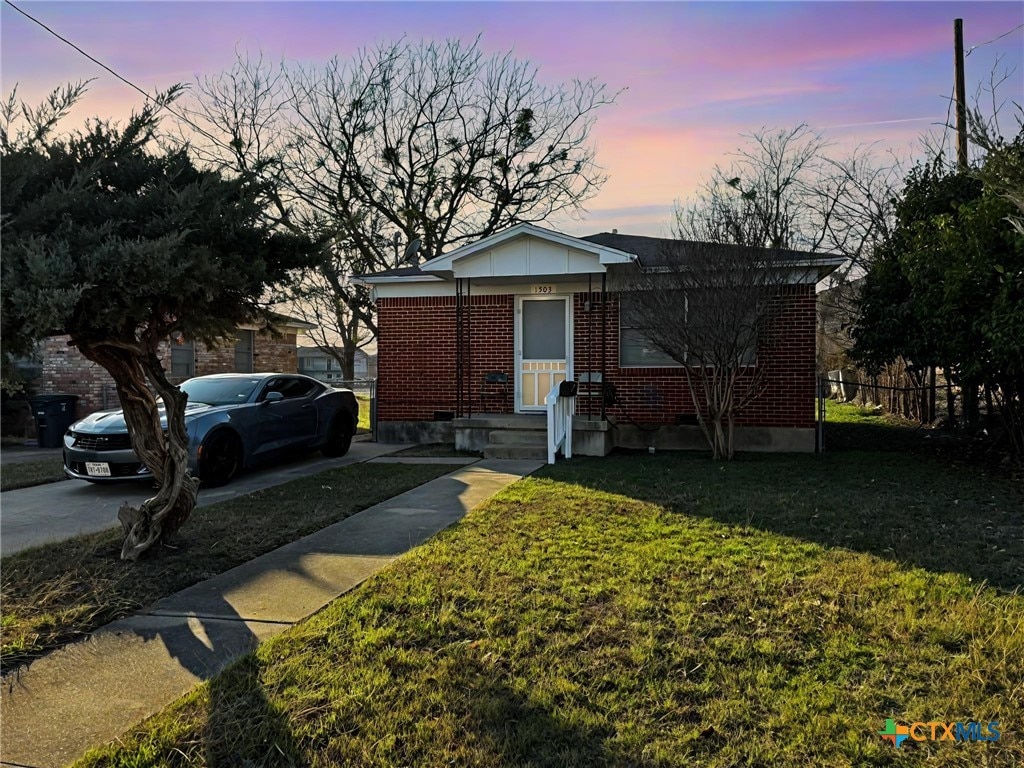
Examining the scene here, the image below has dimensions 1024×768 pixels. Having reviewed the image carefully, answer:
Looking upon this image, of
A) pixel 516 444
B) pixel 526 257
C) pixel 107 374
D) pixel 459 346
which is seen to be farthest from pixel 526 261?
pixel 107 374

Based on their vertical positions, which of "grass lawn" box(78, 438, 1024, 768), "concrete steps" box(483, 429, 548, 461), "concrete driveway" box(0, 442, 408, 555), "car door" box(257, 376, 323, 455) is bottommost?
"concrete driveway" box(0, 442, 408, 555)

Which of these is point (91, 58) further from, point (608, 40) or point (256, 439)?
point (608, 40)

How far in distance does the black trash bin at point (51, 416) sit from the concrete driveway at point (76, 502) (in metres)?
5.73

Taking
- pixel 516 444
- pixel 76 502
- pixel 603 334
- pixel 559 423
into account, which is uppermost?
pixel 603 334

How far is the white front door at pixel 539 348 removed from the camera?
12359 mm

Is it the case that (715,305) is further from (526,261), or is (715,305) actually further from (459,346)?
(459,346)

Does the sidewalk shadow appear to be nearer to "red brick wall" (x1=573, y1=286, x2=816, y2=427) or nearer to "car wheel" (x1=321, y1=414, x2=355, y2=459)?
"car wheel" (x1=321, y1=414, x2=355, y2=459)

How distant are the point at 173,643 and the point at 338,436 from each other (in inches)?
304

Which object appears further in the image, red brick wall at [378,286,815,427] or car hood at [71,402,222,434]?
red brick wall at [378,286,815,427]

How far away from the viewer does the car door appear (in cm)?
949

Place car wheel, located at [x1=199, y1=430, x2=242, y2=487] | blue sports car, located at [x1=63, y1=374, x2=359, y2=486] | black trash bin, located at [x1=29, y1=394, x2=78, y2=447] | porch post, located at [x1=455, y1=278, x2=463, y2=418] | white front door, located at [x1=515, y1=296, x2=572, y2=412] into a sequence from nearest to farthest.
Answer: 1. blue sports car, located at [x1=63, y1=374, x2=359, y2=486]
2. car wheel, located at [x1=199, y1=430, x2=242, y2=487]
3. porch post, located at [x1=455, y1=278, x2=463, y2=418]
4. white front door, located at [x1=515, y1=296, x2=572, y2=412]
5. black trash bin, located at [x1=29, y1=394, x2=78, y2=447]

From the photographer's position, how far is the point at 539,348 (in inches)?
491

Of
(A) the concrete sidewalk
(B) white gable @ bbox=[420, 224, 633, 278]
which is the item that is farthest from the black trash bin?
(A) the concrete sidewalk

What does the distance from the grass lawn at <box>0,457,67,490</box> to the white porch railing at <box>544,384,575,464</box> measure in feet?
22.3
